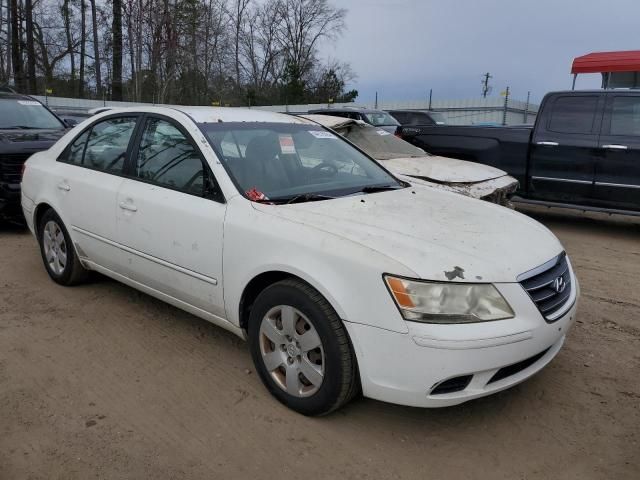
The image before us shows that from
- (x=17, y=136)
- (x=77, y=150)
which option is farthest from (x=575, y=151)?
(x=17, y=136)

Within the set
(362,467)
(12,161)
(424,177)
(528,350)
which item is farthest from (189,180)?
(12,161)

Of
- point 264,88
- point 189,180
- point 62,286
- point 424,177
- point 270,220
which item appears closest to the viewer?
point 270,220

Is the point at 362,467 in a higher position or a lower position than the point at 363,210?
lower

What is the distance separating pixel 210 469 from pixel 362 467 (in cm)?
69

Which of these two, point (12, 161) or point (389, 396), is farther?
point (12, 161)

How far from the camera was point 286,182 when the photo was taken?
134 inches

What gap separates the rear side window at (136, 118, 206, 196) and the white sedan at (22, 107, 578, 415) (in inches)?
0.5

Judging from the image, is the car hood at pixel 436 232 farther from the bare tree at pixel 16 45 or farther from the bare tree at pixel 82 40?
the bare tree at pixel 82 40

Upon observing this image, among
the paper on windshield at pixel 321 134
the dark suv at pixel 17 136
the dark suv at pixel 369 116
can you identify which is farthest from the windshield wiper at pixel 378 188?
the dark suv at pixel 369 116

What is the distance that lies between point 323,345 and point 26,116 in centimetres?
679

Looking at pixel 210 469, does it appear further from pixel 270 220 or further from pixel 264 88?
pixel 264 88

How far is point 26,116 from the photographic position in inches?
299

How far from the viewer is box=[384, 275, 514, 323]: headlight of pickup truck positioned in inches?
96.0

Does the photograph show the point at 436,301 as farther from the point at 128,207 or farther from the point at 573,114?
the point at 573,114
